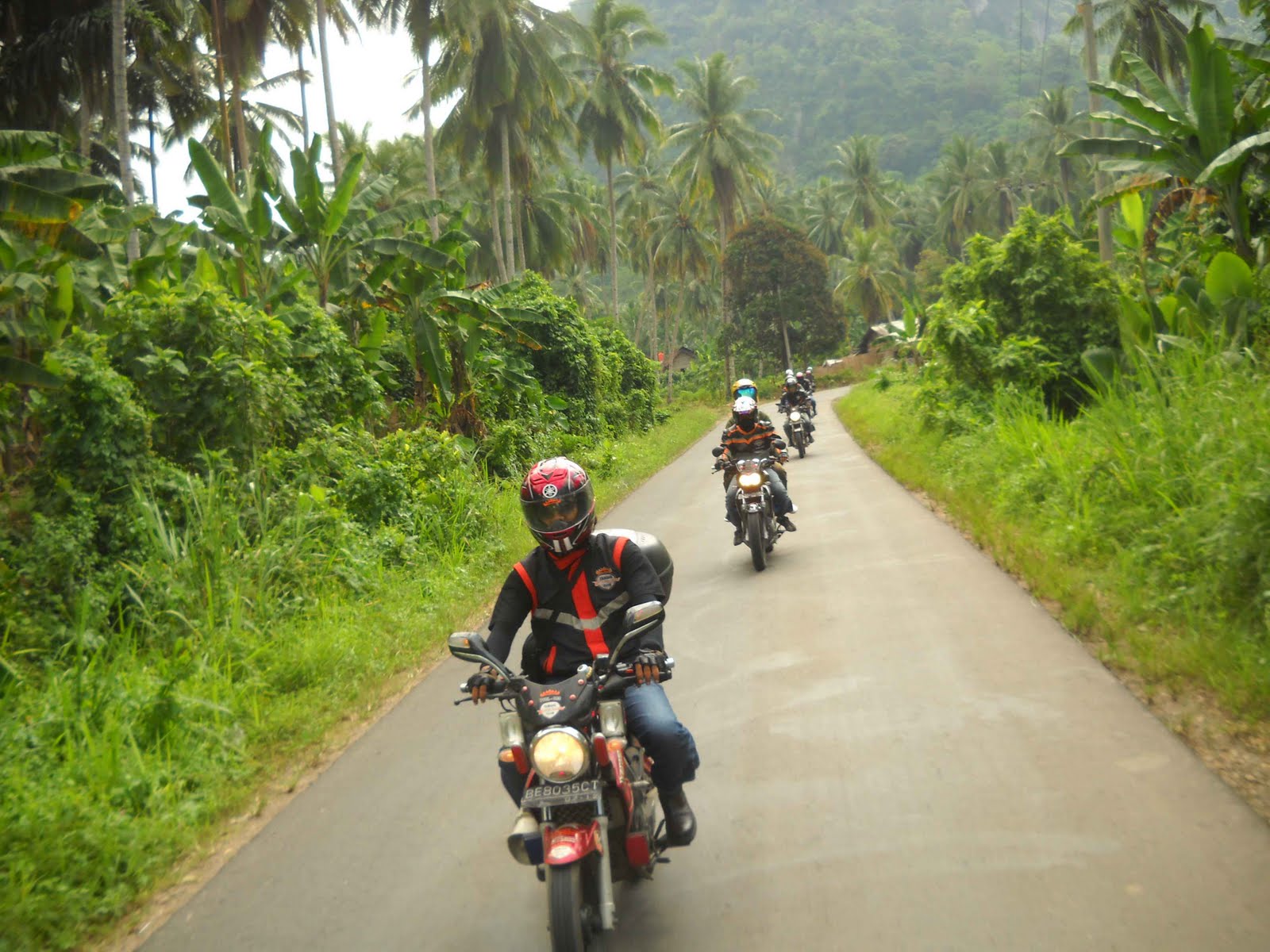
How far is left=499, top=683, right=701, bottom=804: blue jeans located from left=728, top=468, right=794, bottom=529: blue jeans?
6.53 m

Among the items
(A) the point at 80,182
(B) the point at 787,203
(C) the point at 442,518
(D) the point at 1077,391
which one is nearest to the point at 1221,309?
(D) the point at 1077,391

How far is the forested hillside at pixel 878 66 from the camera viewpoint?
99.1 metres

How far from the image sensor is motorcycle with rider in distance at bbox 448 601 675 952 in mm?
3467

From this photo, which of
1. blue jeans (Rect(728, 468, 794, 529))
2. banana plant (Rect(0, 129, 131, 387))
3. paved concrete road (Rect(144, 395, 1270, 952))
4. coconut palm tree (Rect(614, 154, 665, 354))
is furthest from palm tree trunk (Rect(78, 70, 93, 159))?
coconut palm tree (Rect(614, 154, 665, 354))

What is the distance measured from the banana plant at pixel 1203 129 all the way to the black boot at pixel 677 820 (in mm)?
9685

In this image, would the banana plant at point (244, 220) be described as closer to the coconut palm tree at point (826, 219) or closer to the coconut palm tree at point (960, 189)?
the coconut palm tree at point (960, 189)

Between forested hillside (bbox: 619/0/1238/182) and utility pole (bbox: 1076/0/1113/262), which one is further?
forested hillside (bbox: 619/0/1238/182)

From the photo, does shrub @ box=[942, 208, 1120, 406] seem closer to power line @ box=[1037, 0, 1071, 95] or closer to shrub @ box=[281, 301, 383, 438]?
shrub @ box=[281, 301, 383, 438]

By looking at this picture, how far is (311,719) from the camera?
21.6 ft

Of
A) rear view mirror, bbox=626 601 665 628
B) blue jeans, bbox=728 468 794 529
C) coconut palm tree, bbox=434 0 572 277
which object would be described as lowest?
blue jeans, bbox=728 468 794 529

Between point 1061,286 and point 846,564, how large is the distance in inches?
335

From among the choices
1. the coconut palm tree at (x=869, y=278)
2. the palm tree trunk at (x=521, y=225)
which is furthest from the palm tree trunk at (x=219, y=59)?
the coconut palm tree at (x=869, y=278)

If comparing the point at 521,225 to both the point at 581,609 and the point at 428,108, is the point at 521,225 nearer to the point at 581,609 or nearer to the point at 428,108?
the point at 428,108

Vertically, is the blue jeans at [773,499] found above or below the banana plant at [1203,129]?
below
